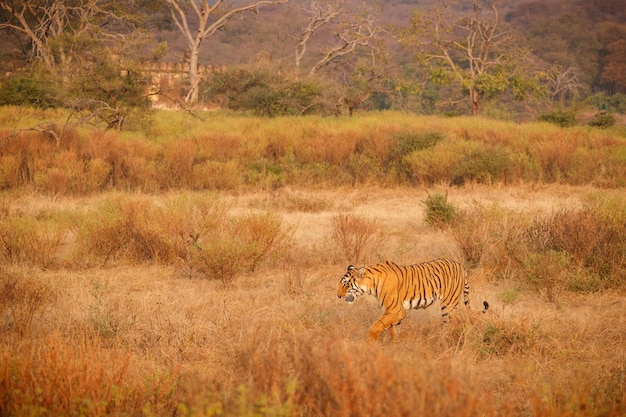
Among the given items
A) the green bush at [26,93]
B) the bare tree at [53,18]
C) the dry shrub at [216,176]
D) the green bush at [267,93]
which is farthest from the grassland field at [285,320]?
the bare tree at [53,18]

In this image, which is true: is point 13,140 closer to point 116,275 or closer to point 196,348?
point 116,275

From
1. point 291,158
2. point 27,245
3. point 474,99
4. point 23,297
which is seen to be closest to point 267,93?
point 291,158

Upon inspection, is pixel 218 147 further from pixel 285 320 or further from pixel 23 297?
pixel 285 320

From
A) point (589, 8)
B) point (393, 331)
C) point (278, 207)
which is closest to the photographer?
point (393, 331)

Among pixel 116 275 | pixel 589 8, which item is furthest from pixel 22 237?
pixel 589 8

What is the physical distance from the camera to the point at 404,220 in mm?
10586

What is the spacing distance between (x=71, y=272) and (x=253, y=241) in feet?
6.59

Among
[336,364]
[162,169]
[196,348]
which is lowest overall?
[162,169]

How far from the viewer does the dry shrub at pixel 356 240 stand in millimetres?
7867

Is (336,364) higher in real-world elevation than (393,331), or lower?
higher

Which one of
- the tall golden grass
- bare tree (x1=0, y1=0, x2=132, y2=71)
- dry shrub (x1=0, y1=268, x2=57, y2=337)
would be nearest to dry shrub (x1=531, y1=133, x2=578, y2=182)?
the tall golden grass

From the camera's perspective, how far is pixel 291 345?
4.00 metres

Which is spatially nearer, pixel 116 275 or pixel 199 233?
pixel 116 275

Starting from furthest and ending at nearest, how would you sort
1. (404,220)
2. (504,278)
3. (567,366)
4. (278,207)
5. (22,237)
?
1. (278,207)
2. (404,220)
3. (22,237)
4. (504,278)
5. (567,366)
